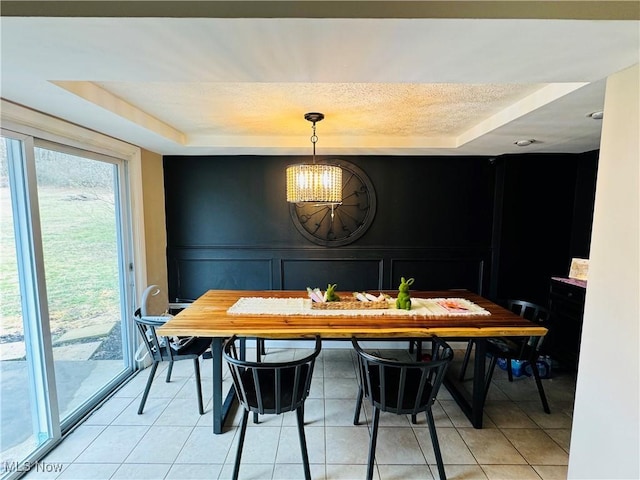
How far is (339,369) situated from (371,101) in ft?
8.01

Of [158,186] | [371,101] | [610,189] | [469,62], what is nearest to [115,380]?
[158,186]

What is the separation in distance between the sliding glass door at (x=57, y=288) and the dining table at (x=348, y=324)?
830 millimetres

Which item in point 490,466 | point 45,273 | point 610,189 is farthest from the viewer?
point 45,273

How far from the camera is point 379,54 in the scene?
110 cm

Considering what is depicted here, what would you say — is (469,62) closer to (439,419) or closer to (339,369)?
(439,419)

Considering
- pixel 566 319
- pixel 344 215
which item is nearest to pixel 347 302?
pixel 344 215

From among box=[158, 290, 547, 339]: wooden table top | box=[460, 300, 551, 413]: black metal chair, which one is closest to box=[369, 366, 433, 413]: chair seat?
box=[158, 290, 547, 339]: wooden table top

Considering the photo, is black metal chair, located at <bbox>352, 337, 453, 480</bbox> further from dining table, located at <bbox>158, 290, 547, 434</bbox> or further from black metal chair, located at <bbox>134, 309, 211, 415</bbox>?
black metal chair, located at <bbox>134, 309, 211, 415</bbox>

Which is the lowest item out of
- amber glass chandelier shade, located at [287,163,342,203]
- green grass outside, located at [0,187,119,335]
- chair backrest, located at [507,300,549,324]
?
chair backrest, located at [507,300,549,324]

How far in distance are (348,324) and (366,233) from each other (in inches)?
60.7

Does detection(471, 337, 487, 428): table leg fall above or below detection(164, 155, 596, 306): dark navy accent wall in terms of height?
below

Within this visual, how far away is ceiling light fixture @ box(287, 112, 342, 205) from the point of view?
2.23m

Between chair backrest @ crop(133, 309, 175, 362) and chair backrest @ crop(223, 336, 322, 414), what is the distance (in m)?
0.77

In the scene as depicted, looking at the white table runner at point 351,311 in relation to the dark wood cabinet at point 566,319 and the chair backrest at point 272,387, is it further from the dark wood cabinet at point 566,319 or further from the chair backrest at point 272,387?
the dark wood cabinet at point 566,319
